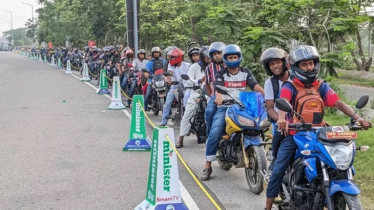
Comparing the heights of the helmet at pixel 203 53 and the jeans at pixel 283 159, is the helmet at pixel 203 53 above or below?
above

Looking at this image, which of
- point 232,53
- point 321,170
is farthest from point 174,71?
point 321,170

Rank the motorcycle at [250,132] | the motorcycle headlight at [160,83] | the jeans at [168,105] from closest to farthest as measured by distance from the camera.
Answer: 1. the motorcycle at [250,132]
2. the jeans at [168,105]
3. the motorcycle headlight at [160,83]

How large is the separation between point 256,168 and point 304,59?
2.08m

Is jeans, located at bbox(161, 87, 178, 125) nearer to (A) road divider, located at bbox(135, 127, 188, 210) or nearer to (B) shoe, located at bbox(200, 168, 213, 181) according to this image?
(B) shoe, located at bbox(200, 168, 213, 181)

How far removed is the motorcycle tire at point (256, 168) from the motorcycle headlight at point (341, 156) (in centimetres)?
204

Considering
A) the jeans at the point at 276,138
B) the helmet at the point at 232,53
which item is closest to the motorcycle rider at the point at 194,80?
the helmet at the point at 232,53

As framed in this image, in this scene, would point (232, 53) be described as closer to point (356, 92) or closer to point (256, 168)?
point (256, 168)

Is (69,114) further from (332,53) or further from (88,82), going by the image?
(88,82)

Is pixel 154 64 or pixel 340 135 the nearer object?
pixel 340 135

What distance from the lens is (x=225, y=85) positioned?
730 cm

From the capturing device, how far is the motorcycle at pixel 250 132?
21.0ft

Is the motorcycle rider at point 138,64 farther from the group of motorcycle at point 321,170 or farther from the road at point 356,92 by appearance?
the group of motorcycle at point 321,170

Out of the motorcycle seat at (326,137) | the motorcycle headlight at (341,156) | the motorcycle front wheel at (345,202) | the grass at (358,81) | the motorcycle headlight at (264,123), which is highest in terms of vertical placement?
the motorcycle seat at (326,137)

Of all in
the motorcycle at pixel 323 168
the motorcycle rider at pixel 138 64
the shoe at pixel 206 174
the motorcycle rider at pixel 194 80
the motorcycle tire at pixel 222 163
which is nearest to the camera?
the motorcycle at pixel 323 168
